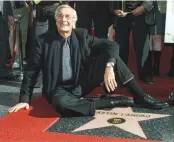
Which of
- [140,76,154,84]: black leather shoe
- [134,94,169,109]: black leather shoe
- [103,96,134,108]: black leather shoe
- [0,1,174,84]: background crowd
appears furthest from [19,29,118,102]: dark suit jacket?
[140,76,154,84]: black leather shoe

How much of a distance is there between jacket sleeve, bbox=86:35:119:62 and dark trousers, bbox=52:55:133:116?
0.20ft

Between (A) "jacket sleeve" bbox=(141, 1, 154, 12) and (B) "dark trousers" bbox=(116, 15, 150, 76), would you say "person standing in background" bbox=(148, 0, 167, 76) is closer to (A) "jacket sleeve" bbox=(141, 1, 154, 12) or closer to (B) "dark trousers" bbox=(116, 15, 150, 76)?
(B) "dark trousers" bbox=(116, 15, 150, 76)

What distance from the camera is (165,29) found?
13.9 ft

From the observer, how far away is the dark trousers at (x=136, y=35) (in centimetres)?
409

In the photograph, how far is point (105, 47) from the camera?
3250 mm

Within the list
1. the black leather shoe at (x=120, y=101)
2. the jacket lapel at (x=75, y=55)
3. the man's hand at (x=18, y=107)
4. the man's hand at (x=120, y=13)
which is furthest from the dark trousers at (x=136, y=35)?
the man's hand at (x=18, y=107)

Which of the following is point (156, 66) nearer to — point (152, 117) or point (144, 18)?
point (144, 18)

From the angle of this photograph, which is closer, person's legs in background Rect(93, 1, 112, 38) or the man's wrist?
the man's wrist

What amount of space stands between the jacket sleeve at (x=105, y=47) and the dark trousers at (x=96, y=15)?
93 cm

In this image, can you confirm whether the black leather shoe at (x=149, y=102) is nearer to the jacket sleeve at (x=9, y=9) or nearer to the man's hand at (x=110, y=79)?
the man's hand at (x=110, y=79)

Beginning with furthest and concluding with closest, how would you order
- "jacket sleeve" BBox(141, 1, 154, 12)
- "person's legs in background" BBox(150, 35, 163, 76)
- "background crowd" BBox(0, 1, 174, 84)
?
"person's legs in background" BBox(150, 35, 163, 76), "background crowd" BBox(0, 1, 174, 84), "jacket sleeve" BBox(141, 1, 154, 12)

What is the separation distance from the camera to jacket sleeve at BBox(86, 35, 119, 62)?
3.15 m

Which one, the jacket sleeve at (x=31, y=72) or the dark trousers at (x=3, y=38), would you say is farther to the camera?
the dark trousers at (x=3, y=38)

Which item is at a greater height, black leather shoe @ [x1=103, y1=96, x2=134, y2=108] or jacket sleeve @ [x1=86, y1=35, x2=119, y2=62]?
jacket sleeve @ [x1=86, y1=35, x2=119, y2=62]
